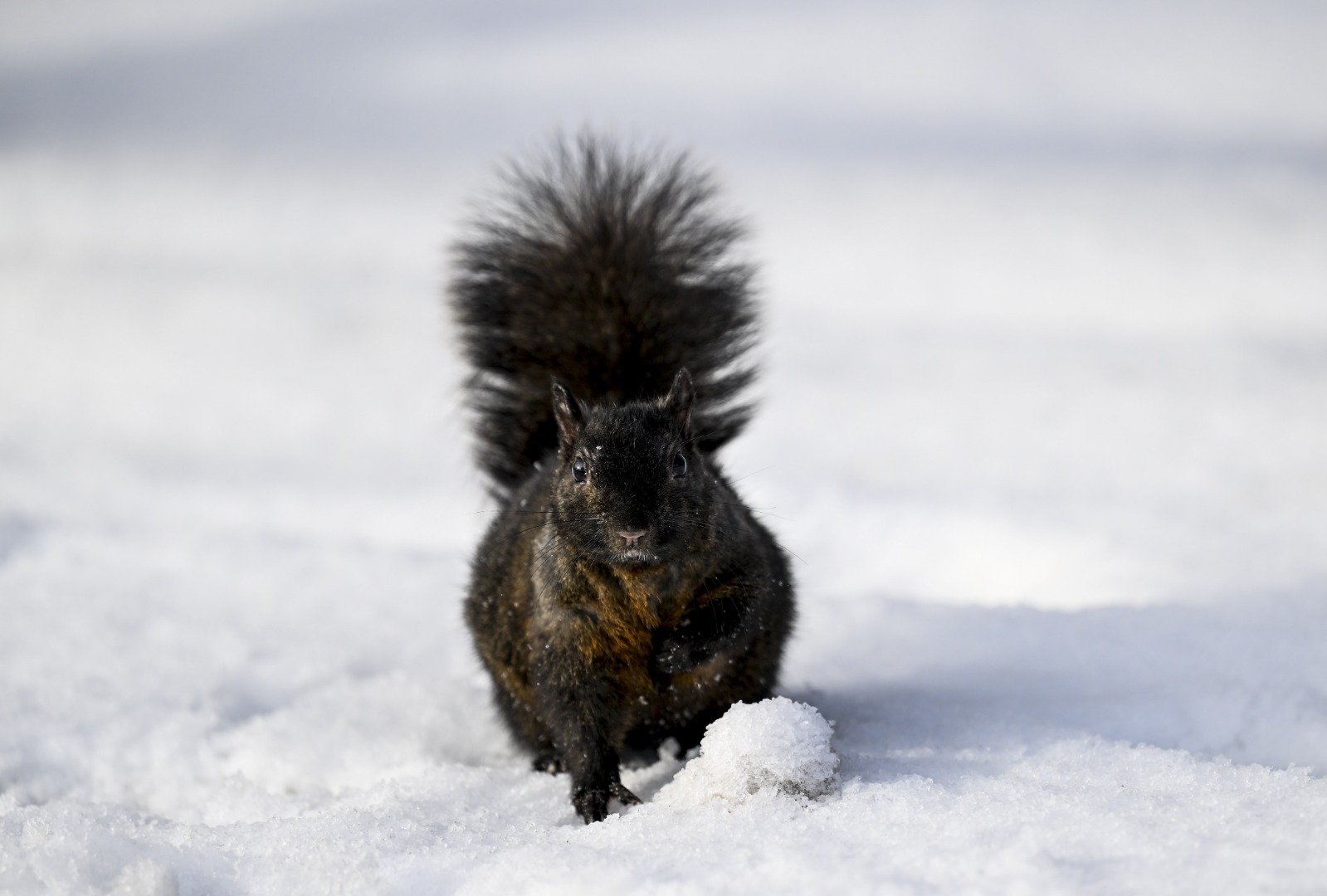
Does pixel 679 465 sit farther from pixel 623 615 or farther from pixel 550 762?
pixel 550 762

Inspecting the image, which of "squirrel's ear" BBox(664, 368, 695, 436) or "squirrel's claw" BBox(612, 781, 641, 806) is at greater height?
"squirrel's ear" BBox(664, 368, 695, 436)

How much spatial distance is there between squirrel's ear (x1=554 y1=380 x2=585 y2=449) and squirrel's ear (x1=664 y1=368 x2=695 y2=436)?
0.63ft

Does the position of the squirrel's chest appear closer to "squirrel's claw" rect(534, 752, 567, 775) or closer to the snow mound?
the snow mound

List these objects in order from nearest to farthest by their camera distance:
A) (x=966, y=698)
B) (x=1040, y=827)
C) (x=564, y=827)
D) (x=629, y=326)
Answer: (x=1040, y=827) < (x=564, y=827) < (x=966, y=698) < (x=629, y=326)

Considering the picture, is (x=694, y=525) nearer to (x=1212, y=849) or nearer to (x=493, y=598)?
(x=493, y=598)

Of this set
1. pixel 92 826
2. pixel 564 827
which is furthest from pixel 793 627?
pixel 92 826

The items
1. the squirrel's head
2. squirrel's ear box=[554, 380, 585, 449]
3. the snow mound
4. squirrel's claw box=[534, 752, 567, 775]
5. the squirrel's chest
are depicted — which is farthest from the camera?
squirrel's claw box=[534, 752, 567, 775]

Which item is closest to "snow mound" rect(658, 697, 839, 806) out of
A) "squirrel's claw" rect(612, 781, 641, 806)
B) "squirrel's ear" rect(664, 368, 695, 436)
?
"squirrel's claw" rect(612, 781, 641, 806)

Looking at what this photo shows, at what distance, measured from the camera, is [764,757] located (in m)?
2.19

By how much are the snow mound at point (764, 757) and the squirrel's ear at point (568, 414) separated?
727 millimetres

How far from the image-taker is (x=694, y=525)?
2471 millimetres

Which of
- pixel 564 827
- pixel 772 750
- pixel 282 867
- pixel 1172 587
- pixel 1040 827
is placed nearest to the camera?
pixel 1040 827

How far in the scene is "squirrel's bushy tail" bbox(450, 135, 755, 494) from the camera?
347 cm

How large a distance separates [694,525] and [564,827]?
2.10 feet
